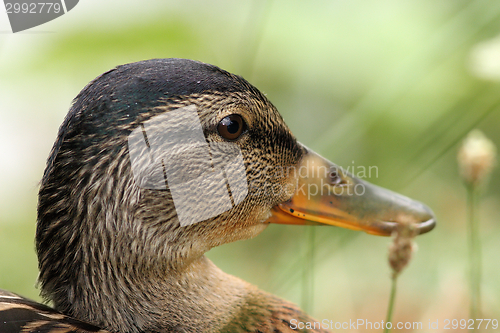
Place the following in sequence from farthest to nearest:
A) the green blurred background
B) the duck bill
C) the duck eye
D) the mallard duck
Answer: the green blurred background < the duck bill < the duck eye < the mallard duck

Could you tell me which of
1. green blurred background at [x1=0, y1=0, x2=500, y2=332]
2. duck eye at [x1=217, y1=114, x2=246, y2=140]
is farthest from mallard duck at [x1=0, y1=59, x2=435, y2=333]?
green blurred background at [x1=0, y1=0, x2=500, y2=332]

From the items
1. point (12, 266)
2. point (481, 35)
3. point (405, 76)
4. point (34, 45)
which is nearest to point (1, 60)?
point (34, 45)

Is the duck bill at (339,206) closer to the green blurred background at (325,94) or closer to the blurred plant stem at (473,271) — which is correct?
the blurred plant stem at (473,271)

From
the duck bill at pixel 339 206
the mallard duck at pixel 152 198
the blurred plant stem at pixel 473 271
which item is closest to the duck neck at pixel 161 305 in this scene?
the mallard duck at pixel 152 198

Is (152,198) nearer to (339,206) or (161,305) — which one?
(161,305)

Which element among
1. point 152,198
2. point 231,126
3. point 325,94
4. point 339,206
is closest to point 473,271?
point 339,206

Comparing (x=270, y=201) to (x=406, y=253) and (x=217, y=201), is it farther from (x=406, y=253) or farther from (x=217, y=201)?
(x=406, y=253)

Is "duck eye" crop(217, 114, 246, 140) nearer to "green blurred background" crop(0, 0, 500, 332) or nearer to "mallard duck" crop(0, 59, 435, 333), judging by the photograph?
"mallard duck" crop(0, 59, 435, 333)
